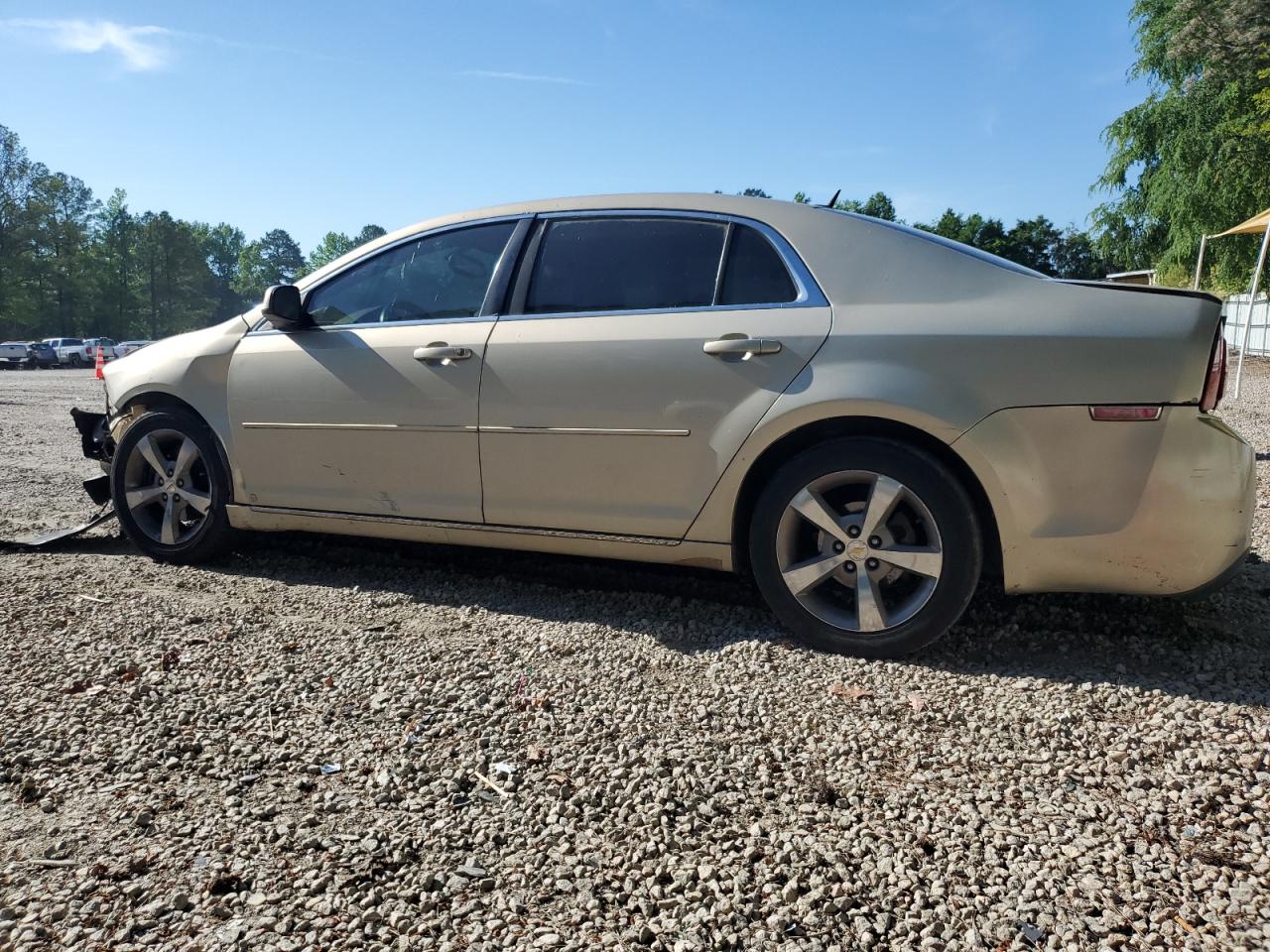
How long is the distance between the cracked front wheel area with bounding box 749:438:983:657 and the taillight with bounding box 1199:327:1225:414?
79 centimetres

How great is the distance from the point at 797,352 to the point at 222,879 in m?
2.36

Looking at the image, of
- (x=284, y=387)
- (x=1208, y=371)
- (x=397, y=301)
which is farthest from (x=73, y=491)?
(x=1208, y=371)

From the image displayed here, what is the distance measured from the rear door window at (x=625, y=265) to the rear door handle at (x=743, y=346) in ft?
0.79

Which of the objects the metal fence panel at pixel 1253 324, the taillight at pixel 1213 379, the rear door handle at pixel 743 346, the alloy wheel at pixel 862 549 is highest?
the metal fence panel at pixel 1253 324

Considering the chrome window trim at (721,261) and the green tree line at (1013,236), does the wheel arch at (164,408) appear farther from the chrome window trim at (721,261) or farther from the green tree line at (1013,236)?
the green tree line at (1013,236)

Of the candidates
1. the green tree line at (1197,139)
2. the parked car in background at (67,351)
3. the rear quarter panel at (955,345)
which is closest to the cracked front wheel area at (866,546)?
the rear quarter panel at (955,345)

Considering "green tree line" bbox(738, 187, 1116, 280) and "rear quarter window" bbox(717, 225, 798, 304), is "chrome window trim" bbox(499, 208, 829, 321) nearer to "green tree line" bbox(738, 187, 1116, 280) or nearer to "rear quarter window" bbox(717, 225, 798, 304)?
"rear quarter window" bbox(717, 225, 798, 304)

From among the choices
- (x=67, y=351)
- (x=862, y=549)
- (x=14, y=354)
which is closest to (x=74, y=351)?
(x=67, y=351)

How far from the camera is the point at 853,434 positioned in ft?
10.4

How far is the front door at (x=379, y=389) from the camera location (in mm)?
3773

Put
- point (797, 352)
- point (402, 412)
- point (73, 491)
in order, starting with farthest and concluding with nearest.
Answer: point (73, 491) < point (402, 412) < point (797, 352)

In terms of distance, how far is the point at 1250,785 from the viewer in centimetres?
→ 229

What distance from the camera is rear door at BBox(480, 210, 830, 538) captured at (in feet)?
10.7

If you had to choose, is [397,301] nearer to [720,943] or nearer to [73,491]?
[720,943]
